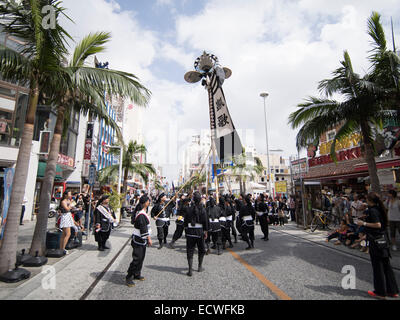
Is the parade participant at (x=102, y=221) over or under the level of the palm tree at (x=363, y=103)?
under

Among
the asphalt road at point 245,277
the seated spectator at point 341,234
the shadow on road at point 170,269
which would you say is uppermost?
the seated spectator at point 341,234

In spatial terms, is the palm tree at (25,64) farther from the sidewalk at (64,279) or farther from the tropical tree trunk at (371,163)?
the tropical tree trunk at (371,163)

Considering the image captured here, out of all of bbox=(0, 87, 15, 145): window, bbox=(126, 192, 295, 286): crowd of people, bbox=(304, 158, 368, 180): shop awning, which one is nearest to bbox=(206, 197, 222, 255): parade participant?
bbox=(126, 192, 295, 286): crowd of people

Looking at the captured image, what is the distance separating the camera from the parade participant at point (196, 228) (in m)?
5.25

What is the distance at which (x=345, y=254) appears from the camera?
6723mm

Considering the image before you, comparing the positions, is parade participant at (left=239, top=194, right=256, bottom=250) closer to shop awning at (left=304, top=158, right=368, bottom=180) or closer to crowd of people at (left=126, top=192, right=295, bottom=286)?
crowd of people at (left=126, top=192, right=295, bottom=286)

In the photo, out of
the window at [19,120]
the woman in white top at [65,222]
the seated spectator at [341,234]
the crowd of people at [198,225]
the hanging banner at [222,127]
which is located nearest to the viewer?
the crowd of people at [198,225]

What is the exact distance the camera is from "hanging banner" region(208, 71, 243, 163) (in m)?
8.74

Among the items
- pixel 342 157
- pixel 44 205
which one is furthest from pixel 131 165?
pixel 342 157

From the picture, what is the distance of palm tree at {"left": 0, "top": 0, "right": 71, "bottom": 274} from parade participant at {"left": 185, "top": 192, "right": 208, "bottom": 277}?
3651 millimetres

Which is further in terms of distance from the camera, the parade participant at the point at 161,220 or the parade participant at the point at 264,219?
the parade participant at the point at 264,219

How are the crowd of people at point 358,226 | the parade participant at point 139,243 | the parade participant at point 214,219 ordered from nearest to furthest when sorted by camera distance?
the parade participant at point 139,243 → the parade participant at point 214,219 → the crowd of people at point 358,226

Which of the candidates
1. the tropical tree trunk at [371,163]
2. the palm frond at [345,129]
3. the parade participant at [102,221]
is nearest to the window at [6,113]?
the parade participant at [102,221]

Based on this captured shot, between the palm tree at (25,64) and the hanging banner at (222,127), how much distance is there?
18.4ft
